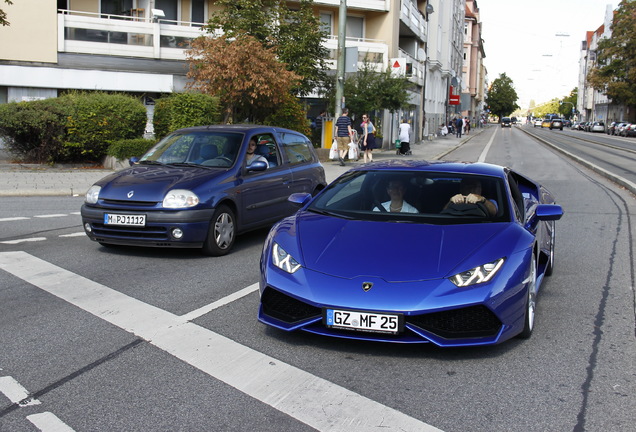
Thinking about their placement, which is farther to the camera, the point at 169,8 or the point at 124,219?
the point at 169,8

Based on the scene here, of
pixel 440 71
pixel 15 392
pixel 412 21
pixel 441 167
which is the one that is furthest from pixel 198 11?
pixel 440 71

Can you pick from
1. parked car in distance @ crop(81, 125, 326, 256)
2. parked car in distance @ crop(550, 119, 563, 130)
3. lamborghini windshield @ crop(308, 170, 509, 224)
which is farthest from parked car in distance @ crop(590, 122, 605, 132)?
lamborghini windshield @ crop(308, 170, 509, 224)

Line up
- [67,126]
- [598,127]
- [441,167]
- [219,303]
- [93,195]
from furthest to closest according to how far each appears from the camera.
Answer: [598,127] < [67,126] < [93,195] < [441,167] < [219,303]

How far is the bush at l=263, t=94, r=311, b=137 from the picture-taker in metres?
23.7

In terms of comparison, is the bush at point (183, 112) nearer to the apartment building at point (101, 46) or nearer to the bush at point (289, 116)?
the bush at point (289, 116)

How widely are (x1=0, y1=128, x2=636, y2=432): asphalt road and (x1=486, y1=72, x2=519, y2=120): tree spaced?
533 feet

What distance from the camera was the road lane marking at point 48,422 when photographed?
3.47 metres

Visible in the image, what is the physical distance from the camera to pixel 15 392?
3945mm

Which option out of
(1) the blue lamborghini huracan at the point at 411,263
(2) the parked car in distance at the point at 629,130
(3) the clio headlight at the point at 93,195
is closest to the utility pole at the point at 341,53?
(3) the clio headlight at the point at 93,195

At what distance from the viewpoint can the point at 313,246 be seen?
5.02m

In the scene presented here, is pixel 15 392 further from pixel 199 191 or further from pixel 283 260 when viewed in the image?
pixel 199 191

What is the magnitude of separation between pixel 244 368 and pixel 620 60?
97387 mm

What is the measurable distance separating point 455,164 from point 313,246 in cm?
201

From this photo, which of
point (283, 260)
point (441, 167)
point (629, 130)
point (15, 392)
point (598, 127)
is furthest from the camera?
point (598, 127)
